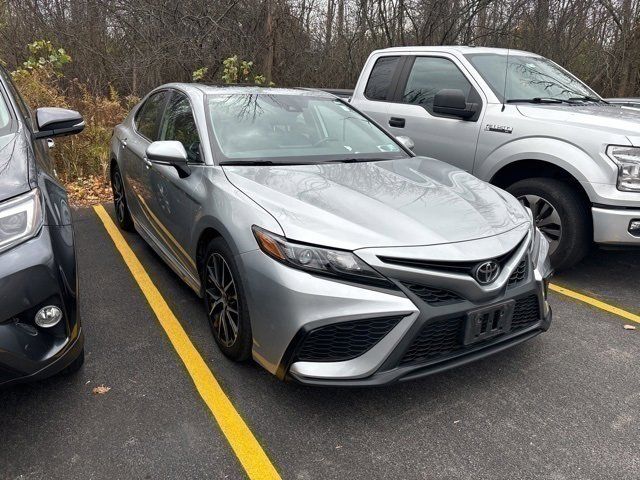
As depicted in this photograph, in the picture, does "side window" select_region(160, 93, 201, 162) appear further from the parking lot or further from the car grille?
the car grille

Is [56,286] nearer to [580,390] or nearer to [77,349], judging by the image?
[77,349]

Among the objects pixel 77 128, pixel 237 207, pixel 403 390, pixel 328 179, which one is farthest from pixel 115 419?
pixel 77 128

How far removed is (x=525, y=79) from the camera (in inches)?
186

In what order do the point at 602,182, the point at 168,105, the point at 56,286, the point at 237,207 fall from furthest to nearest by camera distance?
the point at 168,105, the point at 602,182, the point at 237,207, the point at 56,286

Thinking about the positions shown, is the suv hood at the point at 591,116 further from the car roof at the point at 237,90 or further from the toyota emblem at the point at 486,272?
the toyota emblem at the point at 486,272

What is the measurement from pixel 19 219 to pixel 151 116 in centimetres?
256

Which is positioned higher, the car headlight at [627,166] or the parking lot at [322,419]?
the car headlight at [627,166]

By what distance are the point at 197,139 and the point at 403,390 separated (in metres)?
2.01

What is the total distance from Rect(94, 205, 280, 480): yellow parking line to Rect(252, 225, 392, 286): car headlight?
2.74ft

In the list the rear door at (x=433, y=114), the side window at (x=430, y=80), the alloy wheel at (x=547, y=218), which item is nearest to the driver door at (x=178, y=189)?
the rear door at (x=433, y=114)

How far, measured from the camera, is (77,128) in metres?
3.44

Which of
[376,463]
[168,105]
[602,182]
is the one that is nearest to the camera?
[376,463]

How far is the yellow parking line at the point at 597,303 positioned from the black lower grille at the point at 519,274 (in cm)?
152

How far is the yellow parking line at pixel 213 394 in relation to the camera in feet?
7.20
